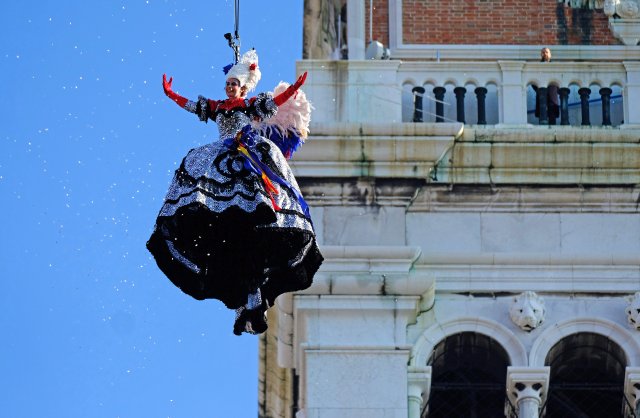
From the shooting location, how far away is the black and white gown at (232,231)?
32125 mm

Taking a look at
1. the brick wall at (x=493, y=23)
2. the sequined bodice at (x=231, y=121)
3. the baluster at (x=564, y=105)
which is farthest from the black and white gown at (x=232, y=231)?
the brick wall at (x=493, y=23)

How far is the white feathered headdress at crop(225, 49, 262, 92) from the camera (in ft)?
110

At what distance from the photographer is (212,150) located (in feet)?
107

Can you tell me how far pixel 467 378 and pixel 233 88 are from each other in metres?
8.09

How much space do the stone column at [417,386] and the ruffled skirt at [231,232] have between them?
7.33 m

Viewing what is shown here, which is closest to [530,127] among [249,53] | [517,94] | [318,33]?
[517,94]

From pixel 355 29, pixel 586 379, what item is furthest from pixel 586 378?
pixel 355 29

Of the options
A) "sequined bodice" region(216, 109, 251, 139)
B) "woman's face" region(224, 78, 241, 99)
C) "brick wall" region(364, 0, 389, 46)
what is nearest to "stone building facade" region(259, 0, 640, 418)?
"brick wall" region(364, 0, 389, 46)

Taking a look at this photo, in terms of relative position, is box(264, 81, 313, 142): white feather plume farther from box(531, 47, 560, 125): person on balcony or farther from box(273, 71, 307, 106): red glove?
box(531, 47, 560, 125): person on balcony

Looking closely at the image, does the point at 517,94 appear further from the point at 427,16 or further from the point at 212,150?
the point at 212,150

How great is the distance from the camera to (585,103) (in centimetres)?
4212

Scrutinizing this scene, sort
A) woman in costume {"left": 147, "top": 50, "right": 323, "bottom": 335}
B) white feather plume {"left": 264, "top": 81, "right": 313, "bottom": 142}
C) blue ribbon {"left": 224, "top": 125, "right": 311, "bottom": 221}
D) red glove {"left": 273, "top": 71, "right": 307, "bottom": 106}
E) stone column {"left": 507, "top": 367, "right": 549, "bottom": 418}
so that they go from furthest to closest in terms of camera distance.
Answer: stone column {"left": 507, "top": 367, "right": 549, "bottom": 418} < white feather plume {"left": 264, "top": 81, "right": 313, "bottom": 142} < red glove {"left": 273, "top": 71, "right": 307, "bottom": 106} < blue ribbon {"left": 224, "top": 125, "right": 311, "bottom": 221} < woman in costume {"left": 147, "top": 50, "right": 323, "bottom": 335}

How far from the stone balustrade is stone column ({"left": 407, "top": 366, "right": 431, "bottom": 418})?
321 cm

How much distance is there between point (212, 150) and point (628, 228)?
30.8 feet
